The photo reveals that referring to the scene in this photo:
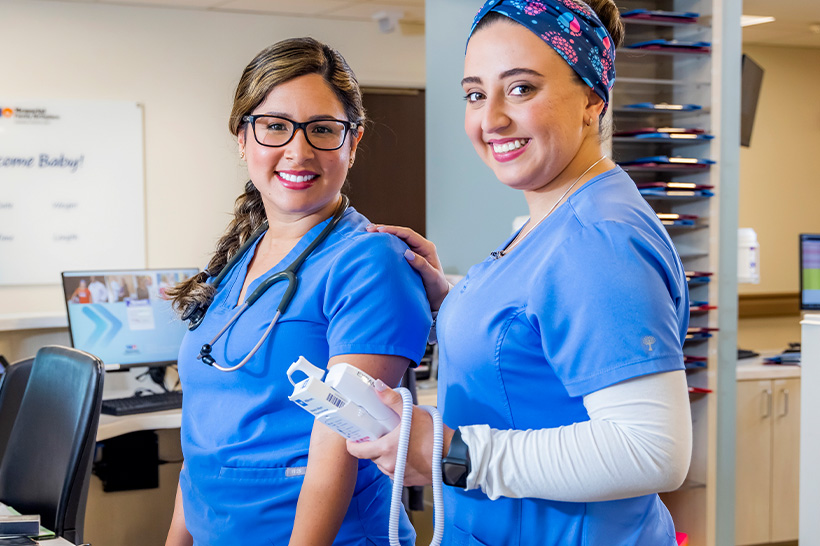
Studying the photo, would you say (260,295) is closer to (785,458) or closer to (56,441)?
(56,441)

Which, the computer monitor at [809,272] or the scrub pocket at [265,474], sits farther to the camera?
the computer monitor at [809,272]

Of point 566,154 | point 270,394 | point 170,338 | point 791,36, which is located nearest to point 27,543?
point 270,394

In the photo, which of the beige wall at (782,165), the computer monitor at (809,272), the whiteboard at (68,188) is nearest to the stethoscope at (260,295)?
the computer monitor at (809,272)

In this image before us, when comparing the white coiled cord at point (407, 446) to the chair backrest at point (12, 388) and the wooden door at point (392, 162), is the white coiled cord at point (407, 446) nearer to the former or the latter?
the chair backrest at point (12, 388)

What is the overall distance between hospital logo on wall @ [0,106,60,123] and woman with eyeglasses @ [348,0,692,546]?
464 cm

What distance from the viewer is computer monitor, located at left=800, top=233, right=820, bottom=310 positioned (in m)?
4.10

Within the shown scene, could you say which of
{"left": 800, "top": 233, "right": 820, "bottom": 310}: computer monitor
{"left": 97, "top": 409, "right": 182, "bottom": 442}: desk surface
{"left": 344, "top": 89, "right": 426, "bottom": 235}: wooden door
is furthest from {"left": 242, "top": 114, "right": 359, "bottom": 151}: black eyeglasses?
{"left": 344, "top": 89, "right": 426, "bottom": 235}: wooden door

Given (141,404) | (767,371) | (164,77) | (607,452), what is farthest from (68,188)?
(607,452)

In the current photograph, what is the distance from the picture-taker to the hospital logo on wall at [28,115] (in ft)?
16.3

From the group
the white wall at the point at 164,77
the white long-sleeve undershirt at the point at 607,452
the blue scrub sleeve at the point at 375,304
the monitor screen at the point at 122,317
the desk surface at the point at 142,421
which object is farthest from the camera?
the white wall at the point at 164,77

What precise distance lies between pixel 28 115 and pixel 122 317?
2.48m

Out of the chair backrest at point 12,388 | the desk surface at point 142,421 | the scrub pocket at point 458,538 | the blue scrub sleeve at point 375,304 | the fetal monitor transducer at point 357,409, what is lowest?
the desk surface at point 142,421

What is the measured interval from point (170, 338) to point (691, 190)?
1978 millimetres

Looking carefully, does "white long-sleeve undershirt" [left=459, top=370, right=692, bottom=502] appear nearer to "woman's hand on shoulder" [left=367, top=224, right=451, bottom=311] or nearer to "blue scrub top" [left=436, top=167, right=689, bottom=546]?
"blue scrub top" [left=436, top=167, right=689, bottom=546]
